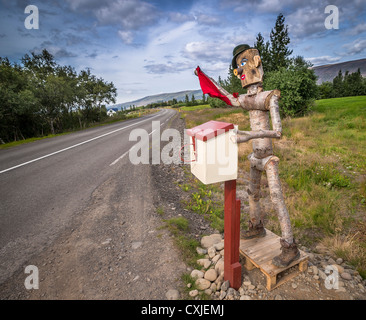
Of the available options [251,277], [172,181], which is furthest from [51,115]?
[251,277]

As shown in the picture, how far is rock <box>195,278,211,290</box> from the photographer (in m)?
2.33

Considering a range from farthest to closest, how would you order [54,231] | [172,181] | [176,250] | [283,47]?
1. [283,47]
2. [172,181]
3. [54,231]
4. [176,250]

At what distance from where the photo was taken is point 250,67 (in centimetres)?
230

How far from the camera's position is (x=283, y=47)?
2938 centimetres

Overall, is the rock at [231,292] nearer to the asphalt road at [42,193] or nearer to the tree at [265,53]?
the asphalt road at [42,193]

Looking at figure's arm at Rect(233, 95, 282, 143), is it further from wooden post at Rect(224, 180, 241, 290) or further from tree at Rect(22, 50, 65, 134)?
tree at Rect(22, 50, 65, 134)

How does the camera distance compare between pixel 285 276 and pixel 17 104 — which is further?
pixel 17 104

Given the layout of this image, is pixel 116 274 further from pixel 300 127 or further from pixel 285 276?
pixel 300 127

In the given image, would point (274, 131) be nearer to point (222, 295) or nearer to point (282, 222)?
point (282, 222)

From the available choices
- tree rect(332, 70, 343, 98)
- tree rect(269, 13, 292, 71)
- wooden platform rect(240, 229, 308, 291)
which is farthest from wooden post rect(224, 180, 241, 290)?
tree rect(332, 70, 343, 98)

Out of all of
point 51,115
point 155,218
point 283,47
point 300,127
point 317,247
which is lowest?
point 317,247

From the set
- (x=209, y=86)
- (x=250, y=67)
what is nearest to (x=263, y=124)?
(x=250, y=67)

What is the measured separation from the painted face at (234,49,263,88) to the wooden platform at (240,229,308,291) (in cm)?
211
